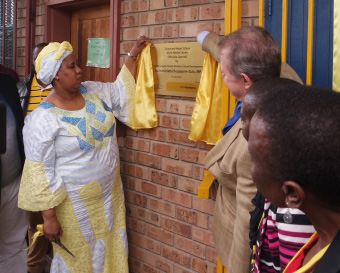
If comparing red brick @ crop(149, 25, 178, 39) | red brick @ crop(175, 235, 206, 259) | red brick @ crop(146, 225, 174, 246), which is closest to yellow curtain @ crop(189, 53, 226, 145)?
red brick @ crop(149, 25, 178, 39)

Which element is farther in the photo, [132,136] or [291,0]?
[132,136]

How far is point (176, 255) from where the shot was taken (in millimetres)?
2883

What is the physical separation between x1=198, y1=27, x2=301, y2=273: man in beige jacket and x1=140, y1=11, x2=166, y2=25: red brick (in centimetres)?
106

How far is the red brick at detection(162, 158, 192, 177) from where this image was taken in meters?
2.72

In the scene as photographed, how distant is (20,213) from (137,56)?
1.48 meters

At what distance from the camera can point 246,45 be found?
1746 mm

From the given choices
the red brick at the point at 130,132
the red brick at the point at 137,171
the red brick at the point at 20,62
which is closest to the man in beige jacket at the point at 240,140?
the red brick at the point at 137,171

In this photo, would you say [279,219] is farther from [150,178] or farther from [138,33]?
[138,33]

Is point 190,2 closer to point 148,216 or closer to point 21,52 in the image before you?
point 148,216

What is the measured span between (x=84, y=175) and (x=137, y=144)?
1.72 feet

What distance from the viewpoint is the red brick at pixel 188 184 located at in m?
2.68

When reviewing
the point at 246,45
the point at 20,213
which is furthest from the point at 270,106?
the point at 20,213

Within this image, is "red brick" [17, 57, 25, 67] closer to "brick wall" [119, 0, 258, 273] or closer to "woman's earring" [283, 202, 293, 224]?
"brick wall" [119, 0, 258, 273]

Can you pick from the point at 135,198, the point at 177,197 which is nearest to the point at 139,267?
the point at 135,198
